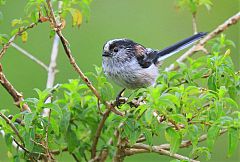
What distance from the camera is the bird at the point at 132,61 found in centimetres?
296

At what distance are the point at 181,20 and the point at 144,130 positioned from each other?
4.30 meters

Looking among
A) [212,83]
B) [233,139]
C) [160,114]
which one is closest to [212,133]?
[233,139]

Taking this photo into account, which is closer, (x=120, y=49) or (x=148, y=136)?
(x=148, y=136)

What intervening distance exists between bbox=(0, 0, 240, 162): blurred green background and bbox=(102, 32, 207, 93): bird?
6.45 ft

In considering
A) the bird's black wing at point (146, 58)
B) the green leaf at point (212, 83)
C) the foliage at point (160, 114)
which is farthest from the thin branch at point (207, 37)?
the green leaf at point (212, 83)

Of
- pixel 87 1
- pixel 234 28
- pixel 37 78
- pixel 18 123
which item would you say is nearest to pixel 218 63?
pixel 87 1

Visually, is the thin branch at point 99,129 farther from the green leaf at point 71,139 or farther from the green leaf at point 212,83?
the green leaf at point 212,83

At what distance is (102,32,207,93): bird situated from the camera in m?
2.96

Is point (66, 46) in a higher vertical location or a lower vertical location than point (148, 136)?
higher

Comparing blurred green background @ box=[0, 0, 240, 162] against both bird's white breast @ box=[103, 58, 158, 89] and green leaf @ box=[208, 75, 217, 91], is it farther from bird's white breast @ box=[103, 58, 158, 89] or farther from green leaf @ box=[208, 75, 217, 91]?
green leaf @ box=[208, 75, 217, 91]

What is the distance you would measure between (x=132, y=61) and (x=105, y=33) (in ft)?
9.58

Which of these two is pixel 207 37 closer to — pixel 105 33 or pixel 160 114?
pixel 160 114

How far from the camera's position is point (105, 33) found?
5.96 m

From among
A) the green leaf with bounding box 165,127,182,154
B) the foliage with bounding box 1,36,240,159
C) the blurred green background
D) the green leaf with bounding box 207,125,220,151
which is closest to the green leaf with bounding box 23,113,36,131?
the foliage with bounding box 1,36,240,159
